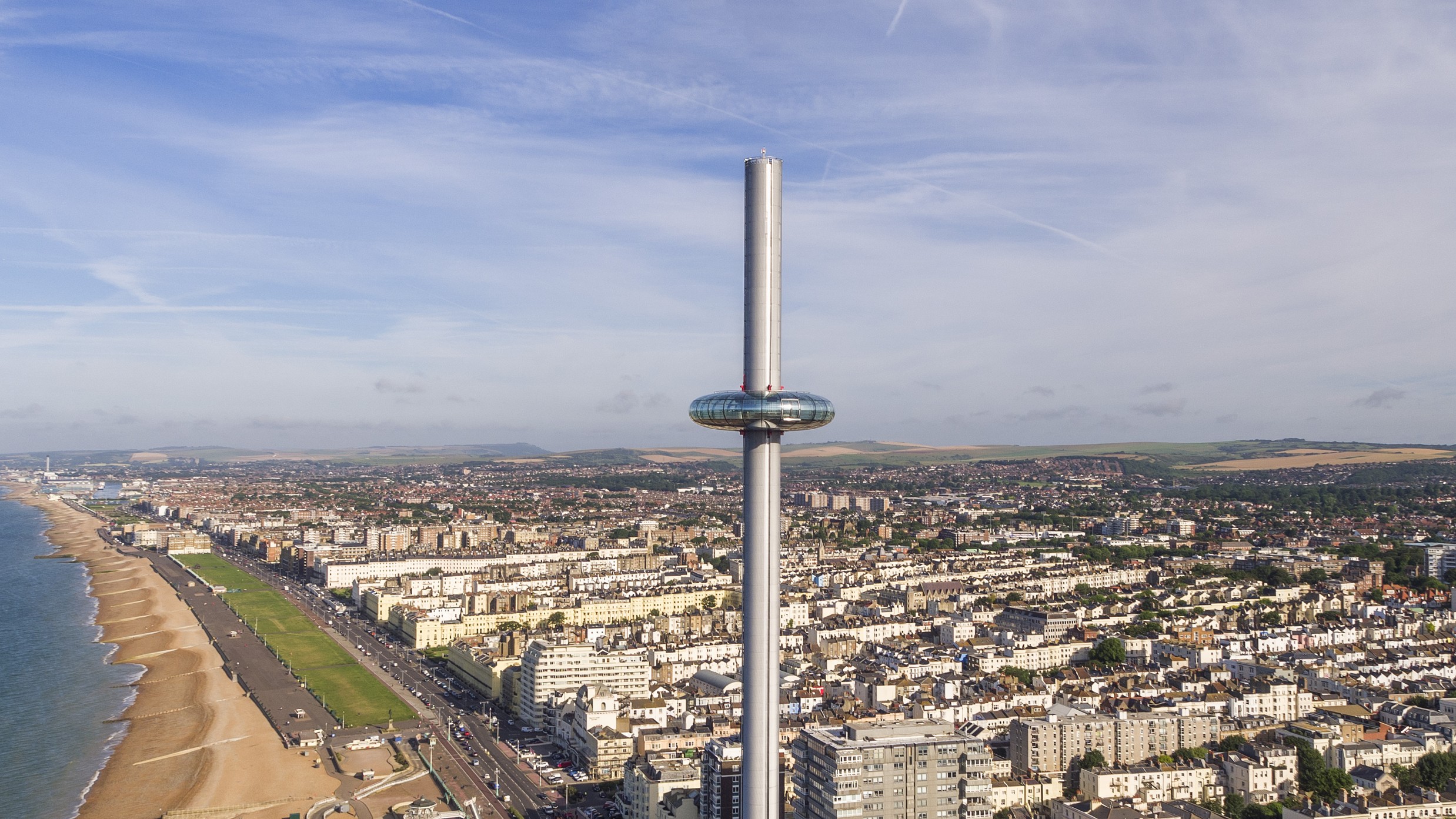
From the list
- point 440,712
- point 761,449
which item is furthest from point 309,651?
point 761,449

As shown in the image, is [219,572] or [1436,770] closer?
[1436,770]

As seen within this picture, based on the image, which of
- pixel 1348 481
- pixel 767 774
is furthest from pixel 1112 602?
pixel 1348 481

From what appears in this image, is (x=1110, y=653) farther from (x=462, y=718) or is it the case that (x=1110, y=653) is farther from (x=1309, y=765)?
(x=462, y=718)

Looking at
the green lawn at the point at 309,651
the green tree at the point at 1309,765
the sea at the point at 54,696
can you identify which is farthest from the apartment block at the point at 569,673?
the green tree at the point at 1309,765

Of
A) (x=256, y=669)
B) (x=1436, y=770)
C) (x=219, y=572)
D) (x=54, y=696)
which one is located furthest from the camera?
(x=219, y=572)

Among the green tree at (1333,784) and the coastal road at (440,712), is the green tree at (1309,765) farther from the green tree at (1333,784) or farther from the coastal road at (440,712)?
the coastal road at (440,712)

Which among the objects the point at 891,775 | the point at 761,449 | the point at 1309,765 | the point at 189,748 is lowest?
the point at 189,748

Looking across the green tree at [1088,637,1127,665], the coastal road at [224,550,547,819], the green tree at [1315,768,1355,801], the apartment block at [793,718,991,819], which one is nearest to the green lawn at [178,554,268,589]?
the coastal road at [224,550,547,819]
